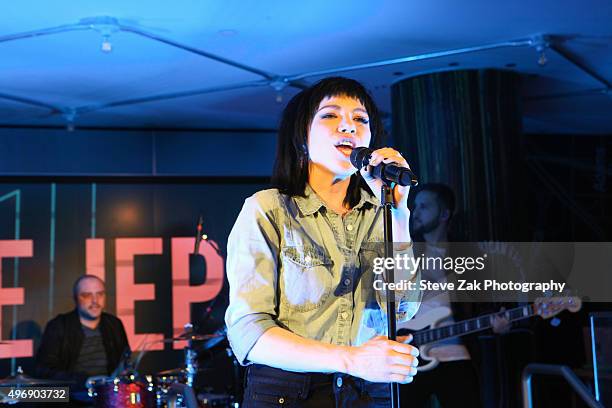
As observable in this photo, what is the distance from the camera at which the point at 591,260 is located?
655 cm

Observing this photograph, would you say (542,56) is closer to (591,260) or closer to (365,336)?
(591,260)

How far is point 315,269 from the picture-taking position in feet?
6.05

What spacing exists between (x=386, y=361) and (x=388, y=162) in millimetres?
401

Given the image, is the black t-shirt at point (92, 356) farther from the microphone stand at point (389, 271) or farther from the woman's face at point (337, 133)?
the microphone stand at point (389, 271)

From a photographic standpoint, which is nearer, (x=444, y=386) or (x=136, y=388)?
(x=444, y=386)

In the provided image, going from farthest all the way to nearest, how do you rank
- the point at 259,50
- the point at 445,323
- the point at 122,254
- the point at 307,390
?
the point at 122,254 → the point at 445,323 → the point at 259,50 → the point at 307,390

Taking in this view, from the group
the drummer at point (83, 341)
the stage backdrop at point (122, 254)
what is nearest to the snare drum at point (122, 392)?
the drummer at point (83, 341)

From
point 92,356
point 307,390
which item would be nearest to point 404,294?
point 307,390

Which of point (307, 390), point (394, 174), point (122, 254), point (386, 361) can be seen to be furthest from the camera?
point (122, 254)

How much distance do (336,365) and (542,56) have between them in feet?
11.6

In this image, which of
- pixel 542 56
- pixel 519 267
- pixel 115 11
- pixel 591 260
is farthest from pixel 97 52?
pixel 591 260

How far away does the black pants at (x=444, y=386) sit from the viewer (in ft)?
15.6

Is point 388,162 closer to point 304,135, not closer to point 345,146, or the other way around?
point 345,146

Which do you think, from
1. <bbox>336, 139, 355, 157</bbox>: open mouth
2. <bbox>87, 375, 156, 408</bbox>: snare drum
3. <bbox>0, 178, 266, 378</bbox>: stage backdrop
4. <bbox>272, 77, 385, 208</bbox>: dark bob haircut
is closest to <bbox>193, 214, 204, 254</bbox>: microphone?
<bbox>0, 178, 266, 378</bbox>: stage backdrop
